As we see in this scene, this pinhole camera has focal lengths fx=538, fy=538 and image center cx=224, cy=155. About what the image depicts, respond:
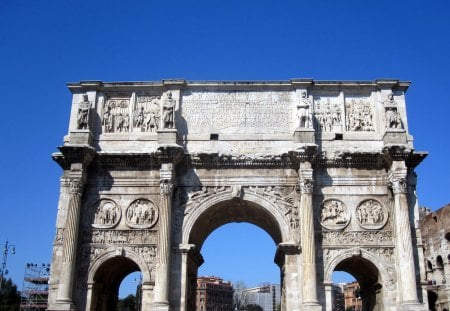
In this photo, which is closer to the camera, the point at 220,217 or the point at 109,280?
the point at 109,280

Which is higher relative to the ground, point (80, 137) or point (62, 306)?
A: point (80, 137)

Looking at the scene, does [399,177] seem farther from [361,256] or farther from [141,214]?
[141,214]

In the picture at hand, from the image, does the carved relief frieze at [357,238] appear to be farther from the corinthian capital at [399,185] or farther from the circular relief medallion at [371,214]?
the corinthian capital at [399,185]

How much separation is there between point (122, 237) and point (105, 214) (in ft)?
2.84

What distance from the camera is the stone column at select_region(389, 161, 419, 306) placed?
14.2 meters

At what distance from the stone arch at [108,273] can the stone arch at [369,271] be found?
5.27 meters

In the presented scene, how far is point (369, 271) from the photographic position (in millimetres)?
16203

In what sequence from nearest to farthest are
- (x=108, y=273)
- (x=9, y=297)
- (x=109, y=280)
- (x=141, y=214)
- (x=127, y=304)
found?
(x=141, y=214) → (x=108, y=273) → (x=109, y=280) → (x=9, y=297) → (x=127, y=304)

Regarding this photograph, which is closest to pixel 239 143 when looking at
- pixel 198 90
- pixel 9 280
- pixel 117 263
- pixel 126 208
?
pixel 198 90

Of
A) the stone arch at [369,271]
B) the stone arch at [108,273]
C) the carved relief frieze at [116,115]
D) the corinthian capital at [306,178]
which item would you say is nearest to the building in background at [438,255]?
the stone arch at [369,271]

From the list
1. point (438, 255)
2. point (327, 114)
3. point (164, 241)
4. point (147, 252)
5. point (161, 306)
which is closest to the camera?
point (161, 306)

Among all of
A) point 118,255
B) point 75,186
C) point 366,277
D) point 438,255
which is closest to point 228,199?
point 118,255

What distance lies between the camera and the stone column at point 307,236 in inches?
558

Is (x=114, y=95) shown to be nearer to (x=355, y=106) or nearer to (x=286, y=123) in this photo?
(x=286, y=123)
